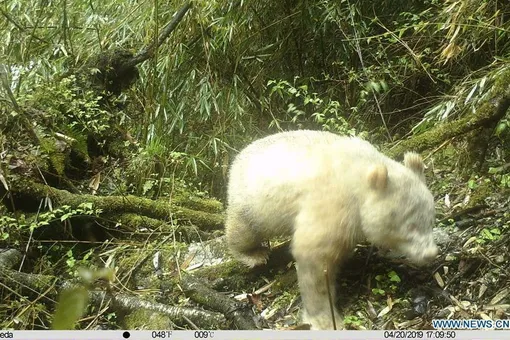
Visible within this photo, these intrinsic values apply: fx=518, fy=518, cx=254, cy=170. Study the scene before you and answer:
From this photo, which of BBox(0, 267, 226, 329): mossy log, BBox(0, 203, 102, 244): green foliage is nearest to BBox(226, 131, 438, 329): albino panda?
BBox(0, 267, 226, 329): mossy log

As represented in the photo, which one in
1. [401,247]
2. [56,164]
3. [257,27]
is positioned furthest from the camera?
[257,27]

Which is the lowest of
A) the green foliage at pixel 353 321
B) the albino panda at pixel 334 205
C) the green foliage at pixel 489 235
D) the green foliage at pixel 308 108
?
the green foliage at pixel 353 321

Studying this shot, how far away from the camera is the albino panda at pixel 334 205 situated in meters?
1.28

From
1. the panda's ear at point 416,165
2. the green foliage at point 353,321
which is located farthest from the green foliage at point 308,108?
the green foliage at point 353,321

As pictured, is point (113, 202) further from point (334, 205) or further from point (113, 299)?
point (334, 205)

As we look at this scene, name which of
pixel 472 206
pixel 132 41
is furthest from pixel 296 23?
pixel 472 206

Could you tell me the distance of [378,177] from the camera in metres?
1.26

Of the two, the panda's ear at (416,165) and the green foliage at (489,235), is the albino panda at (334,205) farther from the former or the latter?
the green foliage at (489,235)

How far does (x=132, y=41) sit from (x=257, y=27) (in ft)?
1.31

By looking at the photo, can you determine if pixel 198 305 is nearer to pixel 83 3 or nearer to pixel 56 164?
pixel 56 164

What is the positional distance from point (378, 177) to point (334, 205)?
13 centimetres

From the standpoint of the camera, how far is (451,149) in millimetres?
1526

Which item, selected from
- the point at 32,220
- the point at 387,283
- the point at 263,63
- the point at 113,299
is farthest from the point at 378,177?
the point at 32,220

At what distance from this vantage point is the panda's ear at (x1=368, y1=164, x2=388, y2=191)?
49.5 inches
